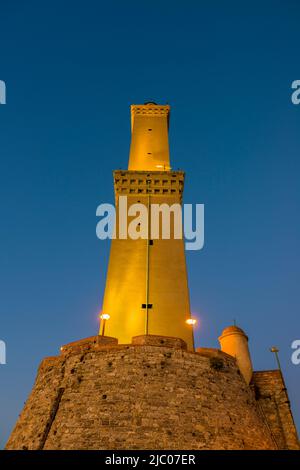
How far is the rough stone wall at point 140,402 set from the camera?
15344mm

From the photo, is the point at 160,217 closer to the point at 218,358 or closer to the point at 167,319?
the point at 167,319

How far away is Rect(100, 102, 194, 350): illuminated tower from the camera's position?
2223 cm

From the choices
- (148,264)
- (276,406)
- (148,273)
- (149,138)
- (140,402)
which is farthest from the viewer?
(149,138)

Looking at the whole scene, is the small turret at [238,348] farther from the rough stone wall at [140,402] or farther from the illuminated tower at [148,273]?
the illuminated tower at [148,273]

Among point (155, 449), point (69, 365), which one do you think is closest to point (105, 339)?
point (69, 365)

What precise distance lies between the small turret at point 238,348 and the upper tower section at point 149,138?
13824 millimetres

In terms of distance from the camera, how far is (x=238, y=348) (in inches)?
830

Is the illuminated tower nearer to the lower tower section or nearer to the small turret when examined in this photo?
the lower tower section

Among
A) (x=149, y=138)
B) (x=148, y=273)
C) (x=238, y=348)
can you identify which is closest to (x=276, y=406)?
(x=238, y=348)

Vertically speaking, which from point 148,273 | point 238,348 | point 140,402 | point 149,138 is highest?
point 149,138

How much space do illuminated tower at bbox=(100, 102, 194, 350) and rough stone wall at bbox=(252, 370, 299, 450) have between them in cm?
420

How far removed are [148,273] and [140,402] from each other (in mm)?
9056

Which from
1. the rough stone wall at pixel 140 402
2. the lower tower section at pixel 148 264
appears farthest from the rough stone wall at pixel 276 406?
the lower tower section at pixel 148 264

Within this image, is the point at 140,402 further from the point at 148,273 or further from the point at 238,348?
the point at 148,273
